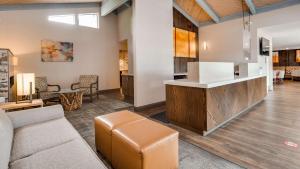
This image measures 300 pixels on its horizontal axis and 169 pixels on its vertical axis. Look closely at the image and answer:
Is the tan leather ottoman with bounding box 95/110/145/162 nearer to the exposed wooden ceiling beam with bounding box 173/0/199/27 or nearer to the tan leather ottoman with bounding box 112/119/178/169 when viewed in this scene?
the tan leather ottoman with bounding box 112/119/178/169

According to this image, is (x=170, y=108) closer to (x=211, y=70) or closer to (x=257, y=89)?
(x=211, y=70)

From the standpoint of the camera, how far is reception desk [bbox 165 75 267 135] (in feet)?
8.64

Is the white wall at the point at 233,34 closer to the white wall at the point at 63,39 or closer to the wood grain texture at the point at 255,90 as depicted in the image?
the wood grain texture at the point at 255,90

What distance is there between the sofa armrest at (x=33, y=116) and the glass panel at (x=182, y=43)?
5.44m

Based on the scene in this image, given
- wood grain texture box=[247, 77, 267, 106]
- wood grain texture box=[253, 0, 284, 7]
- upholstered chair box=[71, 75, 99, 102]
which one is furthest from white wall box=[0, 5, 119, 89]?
wood grain texture box=[253, 0, 284, 7]

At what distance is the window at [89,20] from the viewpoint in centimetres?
639

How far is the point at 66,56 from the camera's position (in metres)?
6.06

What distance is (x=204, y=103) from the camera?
8.52ft

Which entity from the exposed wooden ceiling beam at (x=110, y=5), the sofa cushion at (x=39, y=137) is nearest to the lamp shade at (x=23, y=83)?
the sofa cushion at (x=39, y=137)

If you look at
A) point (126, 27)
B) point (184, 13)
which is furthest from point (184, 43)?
point (126, 27)

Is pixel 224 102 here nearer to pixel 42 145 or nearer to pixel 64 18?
pixel 42 145

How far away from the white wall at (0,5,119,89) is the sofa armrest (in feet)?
13.5

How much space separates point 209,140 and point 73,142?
6.57 ft

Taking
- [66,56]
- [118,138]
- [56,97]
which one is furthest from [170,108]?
[66,56]
